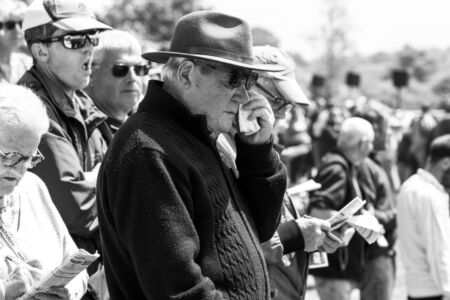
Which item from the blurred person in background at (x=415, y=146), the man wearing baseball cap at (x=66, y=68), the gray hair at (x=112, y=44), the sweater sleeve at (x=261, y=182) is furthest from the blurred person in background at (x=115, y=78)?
the blurred person in background at (x=415, y=146)

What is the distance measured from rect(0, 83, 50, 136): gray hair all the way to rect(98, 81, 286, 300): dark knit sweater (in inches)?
20.0

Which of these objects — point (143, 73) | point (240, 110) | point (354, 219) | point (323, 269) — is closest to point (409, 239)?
point (323, 269)

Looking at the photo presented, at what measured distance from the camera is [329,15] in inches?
2987

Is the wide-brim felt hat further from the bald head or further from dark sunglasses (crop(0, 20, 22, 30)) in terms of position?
the bald head

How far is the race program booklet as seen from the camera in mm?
2703

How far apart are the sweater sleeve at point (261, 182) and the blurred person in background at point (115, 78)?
5.94 ft

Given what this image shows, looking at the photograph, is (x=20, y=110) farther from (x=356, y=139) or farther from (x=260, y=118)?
(x=356, y=139)

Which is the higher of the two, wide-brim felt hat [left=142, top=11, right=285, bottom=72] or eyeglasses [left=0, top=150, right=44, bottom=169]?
wide-brim felt hat [left=142, top=11, right=285, bottom=72]

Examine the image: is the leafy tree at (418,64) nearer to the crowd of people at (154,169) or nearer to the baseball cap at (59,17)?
the crowd of people at (154,169)

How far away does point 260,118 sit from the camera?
308 cm

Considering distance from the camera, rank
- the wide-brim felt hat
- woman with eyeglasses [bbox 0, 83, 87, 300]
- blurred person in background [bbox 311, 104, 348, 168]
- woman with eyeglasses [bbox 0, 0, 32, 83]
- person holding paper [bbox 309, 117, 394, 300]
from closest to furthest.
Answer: the wide-brim felt hat
woman with eyeglasses [bbox 0, 83, 87, 300]
woman with eyeglasses [bbox 0, 0, 32, 83]
person holding paper [bbox 309, 117, 394, 300]
blurred person in background [bbox 311, 104, 348, 168]

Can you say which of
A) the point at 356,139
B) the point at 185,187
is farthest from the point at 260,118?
the point at 356,139

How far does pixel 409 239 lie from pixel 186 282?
3.70 meters

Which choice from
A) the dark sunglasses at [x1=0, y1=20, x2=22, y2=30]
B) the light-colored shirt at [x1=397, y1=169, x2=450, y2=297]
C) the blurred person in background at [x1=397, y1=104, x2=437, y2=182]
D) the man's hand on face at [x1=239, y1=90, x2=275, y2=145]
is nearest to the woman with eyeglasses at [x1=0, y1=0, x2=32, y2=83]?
the dark sunglasses at [x1=0, y1=20, x2=22, y2=30]
